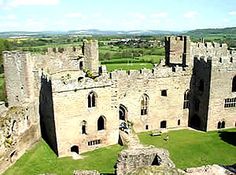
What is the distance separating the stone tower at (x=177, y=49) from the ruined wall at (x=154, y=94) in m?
2.90

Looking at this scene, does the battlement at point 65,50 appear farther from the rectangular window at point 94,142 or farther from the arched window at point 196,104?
the arched window at point 196,104

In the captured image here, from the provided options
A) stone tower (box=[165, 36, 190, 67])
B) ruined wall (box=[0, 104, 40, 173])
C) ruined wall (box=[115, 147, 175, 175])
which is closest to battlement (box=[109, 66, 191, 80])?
stone tower (box=[165, 36, 190, 67])

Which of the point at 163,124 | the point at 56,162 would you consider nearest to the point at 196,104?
the point at 163,124

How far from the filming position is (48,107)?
30.0 meters

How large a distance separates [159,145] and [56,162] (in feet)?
35.2

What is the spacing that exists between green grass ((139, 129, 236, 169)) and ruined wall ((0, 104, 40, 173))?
1175 centimetres

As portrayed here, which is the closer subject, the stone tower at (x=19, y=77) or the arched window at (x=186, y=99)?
the stone tower at (x=19, y=77)

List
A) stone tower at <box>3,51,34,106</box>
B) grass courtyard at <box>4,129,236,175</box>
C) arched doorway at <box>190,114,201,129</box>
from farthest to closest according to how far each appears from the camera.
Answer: arched doorway at <box>190,114,201,129</box> < stone tower at <box>3,51,34,106</box> < grass courtyard at <box>4,129,236,175</box>

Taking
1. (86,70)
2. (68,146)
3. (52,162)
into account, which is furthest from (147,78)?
(52,162)

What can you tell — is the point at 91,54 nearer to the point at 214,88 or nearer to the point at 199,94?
the point at 199,94

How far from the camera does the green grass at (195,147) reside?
2891 cm

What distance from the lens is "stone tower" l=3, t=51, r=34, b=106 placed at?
100 ft

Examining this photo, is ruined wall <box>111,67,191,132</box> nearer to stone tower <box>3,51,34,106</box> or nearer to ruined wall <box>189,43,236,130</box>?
ruined wall <box>189,43,236,130</box>

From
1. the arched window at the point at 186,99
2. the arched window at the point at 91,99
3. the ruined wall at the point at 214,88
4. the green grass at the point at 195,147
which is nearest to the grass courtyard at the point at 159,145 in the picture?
the green grass at the point at 195,147
